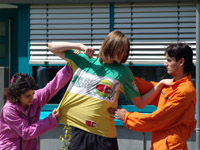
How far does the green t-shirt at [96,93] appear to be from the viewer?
3074mm

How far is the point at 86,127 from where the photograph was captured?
10.1 ft

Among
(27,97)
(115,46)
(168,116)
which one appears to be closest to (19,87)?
(27,97)

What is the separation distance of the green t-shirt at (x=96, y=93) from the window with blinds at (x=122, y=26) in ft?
8.29

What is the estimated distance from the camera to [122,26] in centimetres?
568

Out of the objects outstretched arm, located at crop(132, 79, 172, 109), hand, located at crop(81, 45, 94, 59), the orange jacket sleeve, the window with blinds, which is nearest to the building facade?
the window with blinds

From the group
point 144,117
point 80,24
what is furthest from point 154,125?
point 80,24

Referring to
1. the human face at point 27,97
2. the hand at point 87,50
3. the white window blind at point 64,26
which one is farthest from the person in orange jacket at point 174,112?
the white window blind at point 64,26

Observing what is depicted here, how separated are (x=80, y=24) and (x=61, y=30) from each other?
306mm

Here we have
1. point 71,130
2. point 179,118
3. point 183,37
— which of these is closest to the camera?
point 179,118

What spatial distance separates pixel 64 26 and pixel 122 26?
2.88 feet

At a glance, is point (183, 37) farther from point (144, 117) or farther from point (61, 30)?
point (144, 117)

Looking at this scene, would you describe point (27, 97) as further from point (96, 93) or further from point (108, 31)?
point (108, 31)

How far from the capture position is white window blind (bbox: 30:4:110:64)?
5.75 m

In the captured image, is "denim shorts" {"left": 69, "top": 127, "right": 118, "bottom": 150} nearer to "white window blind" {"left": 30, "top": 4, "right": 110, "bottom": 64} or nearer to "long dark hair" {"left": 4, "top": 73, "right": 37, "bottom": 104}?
"long dark hair" {"left": 4, "top": 73, "right": 37, "bottom": 104}
